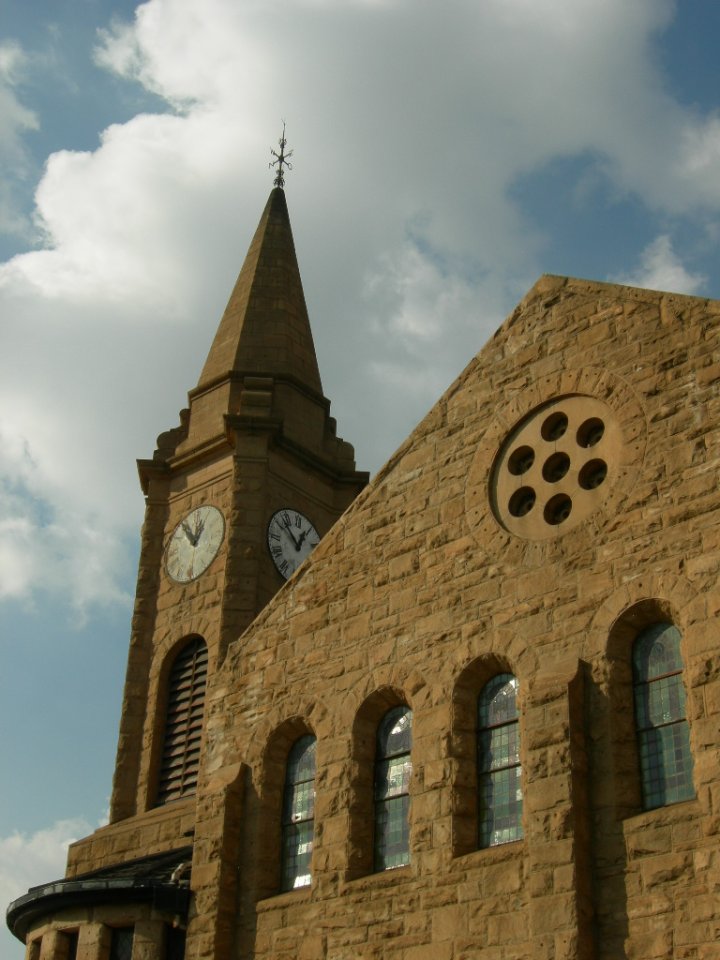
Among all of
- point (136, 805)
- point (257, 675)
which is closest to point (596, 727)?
point (257, 675)

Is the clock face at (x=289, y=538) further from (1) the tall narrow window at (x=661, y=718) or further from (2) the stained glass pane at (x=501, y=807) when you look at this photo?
(1) the tall narrow window at (x=661, y=718)

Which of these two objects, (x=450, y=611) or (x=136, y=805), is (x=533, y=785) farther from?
(x=136, y=805)

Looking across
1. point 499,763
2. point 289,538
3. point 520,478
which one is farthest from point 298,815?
point 289,538

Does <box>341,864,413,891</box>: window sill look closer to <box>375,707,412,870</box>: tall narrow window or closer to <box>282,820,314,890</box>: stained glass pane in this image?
<box>375,707,412,870</box>: tall narrow window

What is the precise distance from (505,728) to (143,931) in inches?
199

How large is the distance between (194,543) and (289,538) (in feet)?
5.47

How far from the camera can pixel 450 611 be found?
52.2 feet

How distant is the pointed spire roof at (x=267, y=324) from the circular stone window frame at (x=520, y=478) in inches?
447

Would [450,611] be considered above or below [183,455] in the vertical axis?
below

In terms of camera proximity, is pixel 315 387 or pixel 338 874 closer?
pixel 338 874

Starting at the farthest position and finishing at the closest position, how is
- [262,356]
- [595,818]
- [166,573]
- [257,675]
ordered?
[262,356] < [166,573] < [257,675] < [595,818]

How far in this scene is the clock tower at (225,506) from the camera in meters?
23.4

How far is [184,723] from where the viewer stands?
76.6ft

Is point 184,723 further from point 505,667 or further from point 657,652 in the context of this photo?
point 657,652
